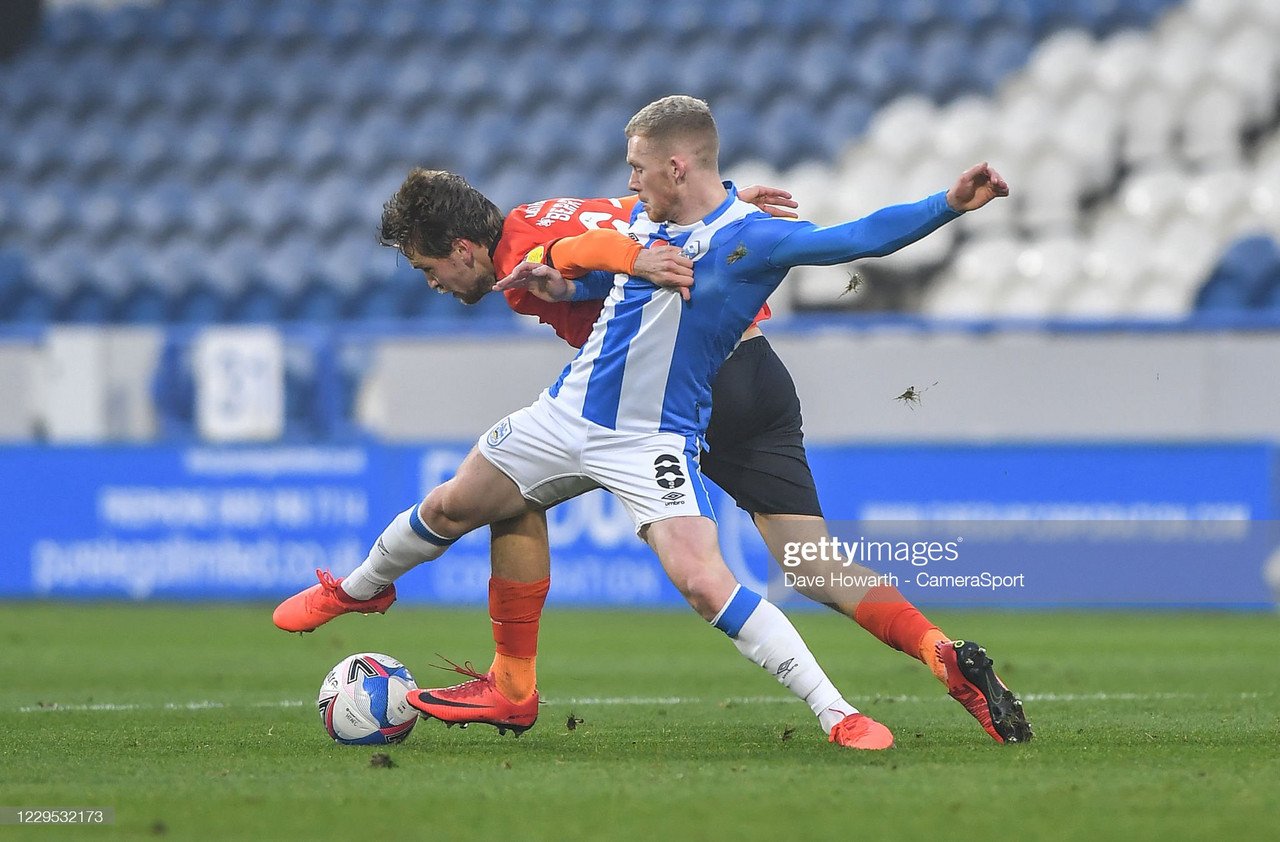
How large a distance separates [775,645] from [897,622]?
49 cm

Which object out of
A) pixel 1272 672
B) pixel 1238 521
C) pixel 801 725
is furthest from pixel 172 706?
pixel 1238 521

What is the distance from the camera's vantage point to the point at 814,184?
13.4 meters

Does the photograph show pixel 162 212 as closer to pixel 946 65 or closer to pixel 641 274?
pixel 946 65

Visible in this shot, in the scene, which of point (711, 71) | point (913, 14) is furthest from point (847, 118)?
point (711, 71)

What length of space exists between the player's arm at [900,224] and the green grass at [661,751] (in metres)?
1.31

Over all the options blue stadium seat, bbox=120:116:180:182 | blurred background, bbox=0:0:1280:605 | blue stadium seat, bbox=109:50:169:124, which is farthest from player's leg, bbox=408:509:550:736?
blue stadium seat, bbox=109:50:169:124

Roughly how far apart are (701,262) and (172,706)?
2.73 m

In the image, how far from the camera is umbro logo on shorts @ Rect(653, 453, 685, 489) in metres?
4.55

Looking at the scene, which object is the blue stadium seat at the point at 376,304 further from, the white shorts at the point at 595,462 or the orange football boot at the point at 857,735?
the orange football boot at the point at 857,735

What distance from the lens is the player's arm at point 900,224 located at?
4.14 metres

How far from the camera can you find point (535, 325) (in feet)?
36.5

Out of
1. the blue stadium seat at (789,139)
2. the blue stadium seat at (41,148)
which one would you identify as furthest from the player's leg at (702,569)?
the blue stadium seat at (41,148)

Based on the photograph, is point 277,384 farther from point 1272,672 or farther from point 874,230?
point 874,230

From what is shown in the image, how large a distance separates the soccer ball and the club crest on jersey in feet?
2.56
